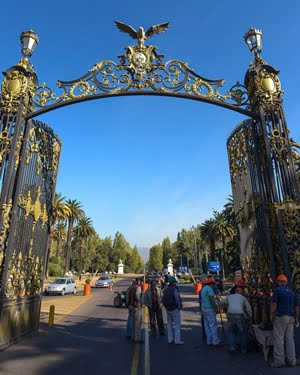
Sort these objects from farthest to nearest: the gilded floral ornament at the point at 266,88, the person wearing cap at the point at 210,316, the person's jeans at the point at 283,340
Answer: the person wearing cap at the point at 210,316, the gilded floral ornament at the point at 266,88, the person's jeans at the point at 283,340

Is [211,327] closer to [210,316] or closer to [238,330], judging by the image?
[210,316]

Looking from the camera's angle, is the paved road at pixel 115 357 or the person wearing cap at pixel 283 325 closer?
the person wearing cap at pixel 283 325

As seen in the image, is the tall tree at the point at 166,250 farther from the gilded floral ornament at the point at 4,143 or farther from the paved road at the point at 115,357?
the gilded floral ornament at the point at 4,143

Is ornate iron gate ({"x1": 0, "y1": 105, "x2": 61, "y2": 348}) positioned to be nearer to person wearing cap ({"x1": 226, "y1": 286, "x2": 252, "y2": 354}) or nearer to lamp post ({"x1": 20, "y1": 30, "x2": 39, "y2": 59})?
lamp post ({"x1": 20, "y1": 30, "x2": 39, "y2": 59})

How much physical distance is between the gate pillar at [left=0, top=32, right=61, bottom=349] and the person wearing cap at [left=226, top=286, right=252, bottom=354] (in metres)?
5.24

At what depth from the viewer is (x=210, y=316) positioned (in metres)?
8.54

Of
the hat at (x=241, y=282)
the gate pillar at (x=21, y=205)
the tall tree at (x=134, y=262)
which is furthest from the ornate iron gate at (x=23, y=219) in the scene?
the tall tree at (x=134, y=262)

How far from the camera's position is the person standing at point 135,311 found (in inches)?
357

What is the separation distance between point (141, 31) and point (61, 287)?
26033 millimetres

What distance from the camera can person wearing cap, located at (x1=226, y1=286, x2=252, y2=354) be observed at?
733 cm

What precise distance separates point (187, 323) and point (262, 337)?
6686 millimetres

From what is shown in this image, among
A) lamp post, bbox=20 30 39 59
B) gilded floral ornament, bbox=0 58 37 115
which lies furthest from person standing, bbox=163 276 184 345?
lamp post, bbox=20 30 39 59

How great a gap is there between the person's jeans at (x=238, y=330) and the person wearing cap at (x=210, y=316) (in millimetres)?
910

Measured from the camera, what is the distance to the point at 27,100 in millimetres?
8750
